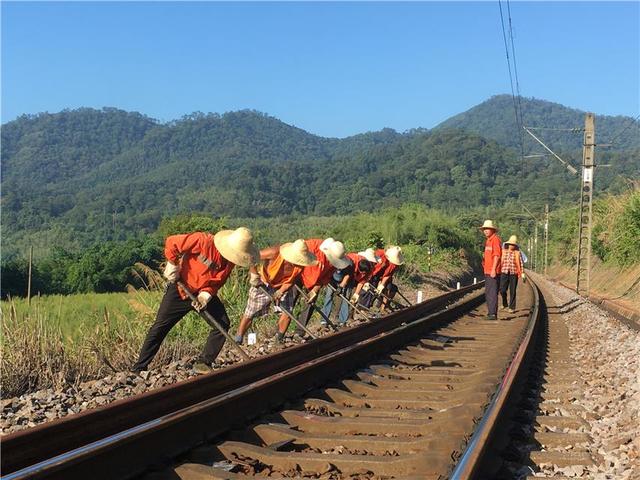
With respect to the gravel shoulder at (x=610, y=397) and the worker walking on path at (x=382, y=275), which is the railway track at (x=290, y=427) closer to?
the gravel shoulder at (x=610, y=397)

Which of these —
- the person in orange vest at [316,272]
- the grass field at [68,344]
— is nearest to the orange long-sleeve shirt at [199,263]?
the grass field at [68,344]

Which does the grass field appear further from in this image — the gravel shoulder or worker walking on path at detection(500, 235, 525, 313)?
worker walking on path at detection(500, 235, 525, 313)

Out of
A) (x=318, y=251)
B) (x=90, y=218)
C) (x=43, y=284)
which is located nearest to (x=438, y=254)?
(x=43, y=284)

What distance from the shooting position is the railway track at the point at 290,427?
13.4ft

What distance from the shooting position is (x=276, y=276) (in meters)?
10.7

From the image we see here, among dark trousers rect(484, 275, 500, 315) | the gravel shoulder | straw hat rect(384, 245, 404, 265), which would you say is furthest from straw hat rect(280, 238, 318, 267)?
straw hat rect(384, 245, 404, 265)

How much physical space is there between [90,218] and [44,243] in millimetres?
35526

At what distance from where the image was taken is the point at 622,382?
8383 mm

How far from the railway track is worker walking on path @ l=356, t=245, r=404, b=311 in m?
7.81

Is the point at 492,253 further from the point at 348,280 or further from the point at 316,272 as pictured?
the point at 316,272

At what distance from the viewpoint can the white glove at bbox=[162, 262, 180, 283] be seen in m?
7.40

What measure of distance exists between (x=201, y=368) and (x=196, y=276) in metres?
0.97

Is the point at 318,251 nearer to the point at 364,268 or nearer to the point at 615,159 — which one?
the point at 364,268

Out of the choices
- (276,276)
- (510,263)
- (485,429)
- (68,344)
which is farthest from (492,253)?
(485,429)
